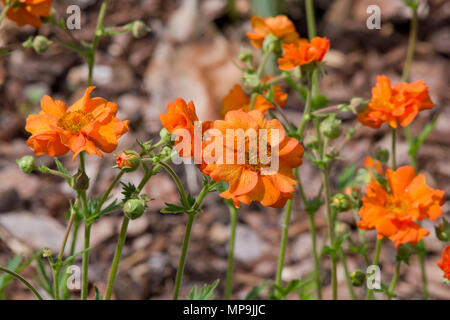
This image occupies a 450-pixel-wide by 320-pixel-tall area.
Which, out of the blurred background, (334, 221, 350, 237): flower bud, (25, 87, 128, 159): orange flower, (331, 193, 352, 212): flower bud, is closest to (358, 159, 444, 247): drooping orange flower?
(331, 193, 352, 212): flower bud

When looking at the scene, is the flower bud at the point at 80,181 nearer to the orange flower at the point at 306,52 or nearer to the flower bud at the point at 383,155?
the orange flower at the point at 306,52

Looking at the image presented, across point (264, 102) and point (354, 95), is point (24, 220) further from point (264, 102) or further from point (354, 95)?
point (354, 95)

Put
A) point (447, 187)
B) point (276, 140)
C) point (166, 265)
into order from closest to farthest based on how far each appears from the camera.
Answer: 1. point (276, 140)
2. point (166, 265)
3. point (447, 187)

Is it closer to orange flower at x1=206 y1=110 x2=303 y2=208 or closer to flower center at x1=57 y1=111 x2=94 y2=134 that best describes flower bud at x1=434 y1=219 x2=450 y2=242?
orange flower at x1=206 y1=110 x2=303 y2=208

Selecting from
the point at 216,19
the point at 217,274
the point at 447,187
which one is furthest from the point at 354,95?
the point at 217,274

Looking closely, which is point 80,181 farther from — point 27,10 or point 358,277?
point 358,277

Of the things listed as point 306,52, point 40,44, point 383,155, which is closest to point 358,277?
point 383,155

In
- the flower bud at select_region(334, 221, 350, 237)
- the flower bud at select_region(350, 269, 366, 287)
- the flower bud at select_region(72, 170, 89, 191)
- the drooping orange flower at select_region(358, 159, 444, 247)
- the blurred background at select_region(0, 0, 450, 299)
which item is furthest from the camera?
the blurred background at select_region(0, 0, 450, 299)

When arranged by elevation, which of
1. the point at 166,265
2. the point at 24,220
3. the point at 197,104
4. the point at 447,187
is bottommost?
the point at 166,265
